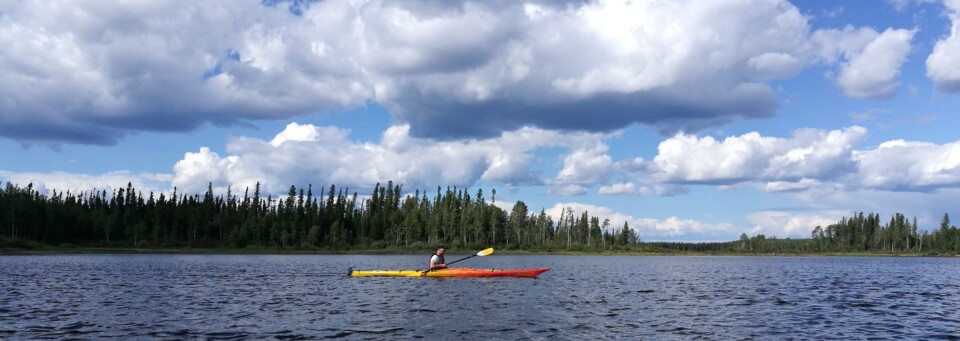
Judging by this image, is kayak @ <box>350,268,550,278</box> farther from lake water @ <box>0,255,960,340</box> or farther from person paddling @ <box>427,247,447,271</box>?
lake water @ <box>0,255,960,340</box>

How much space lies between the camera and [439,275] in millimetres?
62875

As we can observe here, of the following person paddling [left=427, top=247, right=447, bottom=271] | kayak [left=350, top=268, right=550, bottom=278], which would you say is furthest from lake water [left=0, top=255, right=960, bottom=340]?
person paddling [left=427, top=247, right=447, bottom=271]

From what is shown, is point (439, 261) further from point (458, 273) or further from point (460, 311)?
point (460, 311)

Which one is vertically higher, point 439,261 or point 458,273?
point 439,261

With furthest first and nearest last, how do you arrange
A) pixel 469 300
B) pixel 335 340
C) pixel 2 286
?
pixel 2 286
pixel 469 300
pixel 335 340

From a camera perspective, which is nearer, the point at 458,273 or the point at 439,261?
the point at 458,273

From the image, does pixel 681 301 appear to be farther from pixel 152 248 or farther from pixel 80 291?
pixel 152 248

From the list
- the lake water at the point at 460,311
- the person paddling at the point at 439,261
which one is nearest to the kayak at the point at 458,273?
the person paddling at the point at 439,261

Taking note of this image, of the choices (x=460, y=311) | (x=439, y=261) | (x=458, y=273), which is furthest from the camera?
(x=439, y=261)

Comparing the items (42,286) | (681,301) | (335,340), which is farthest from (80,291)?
(681,301)

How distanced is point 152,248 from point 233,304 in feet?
523

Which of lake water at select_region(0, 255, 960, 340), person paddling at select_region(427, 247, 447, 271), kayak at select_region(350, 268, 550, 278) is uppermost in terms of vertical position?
person paddling at select_region(427, 247, 447, 271)

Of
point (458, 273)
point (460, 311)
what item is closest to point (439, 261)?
point (458, 273)

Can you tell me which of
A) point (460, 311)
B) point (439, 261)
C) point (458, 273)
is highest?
point (439, 261)
